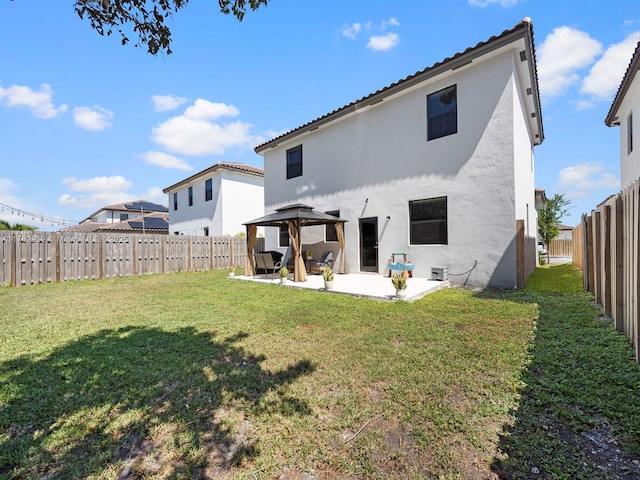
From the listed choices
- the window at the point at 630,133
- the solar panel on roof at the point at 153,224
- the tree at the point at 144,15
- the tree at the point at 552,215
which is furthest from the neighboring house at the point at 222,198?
the window at the point at 630,133

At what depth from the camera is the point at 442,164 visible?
925 centimetres

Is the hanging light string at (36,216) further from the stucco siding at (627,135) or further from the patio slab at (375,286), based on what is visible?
the stucco siding at (627,135)

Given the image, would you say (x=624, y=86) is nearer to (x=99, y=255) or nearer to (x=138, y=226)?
(x=99, y=255)

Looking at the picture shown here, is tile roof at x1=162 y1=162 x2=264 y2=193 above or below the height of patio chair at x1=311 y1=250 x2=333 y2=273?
above

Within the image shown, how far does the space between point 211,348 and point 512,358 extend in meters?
3.94

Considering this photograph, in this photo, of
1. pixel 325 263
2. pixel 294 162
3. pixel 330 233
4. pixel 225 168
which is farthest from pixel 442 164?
pixel 225 168

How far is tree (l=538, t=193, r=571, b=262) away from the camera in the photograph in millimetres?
18219

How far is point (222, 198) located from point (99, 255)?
922 cm

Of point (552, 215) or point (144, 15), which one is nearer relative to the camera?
point (144, 15)

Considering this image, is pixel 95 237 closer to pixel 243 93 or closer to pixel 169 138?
pixel 243 93

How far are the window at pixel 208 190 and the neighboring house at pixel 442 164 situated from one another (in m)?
11.0

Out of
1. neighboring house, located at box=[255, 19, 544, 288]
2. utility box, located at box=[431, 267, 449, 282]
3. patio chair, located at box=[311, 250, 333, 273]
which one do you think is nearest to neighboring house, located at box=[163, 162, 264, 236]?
neighboring house, located at box=[255, 19, 544, 288]

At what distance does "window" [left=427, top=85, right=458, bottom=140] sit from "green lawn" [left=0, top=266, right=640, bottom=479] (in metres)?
6.12

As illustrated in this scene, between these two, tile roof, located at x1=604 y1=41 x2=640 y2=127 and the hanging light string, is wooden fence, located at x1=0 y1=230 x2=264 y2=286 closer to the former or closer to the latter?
tile roof, located at x1=604 y1=41 x2=640 y2=127
